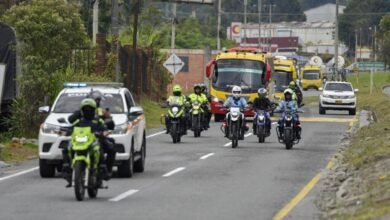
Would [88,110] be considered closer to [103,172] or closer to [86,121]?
[86,121]

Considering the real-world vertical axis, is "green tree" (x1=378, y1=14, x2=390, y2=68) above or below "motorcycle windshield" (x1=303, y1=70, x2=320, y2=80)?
above

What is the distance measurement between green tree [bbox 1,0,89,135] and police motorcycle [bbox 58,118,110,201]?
1627 centimetres

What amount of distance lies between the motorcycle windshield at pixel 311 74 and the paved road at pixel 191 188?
80.5 m

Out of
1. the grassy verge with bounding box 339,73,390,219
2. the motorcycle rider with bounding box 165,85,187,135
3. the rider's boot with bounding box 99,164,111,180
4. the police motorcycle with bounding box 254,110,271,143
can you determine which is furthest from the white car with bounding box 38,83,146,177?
the motorcycle rider with bounding box 165,85,187,135

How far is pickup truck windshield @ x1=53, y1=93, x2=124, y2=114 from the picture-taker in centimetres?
2212

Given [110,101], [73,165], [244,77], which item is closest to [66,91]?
[110,101]

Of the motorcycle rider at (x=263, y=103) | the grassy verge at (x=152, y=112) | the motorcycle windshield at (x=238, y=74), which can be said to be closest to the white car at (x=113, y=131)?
the motorcycle rider at (x=263, y=103)

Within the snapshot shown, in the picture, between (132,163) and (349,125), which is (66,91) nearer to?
(132,163)

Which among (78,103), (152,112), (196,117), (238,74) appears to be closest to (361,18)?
(152,112)

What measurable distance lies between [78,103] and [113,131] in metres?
1.30

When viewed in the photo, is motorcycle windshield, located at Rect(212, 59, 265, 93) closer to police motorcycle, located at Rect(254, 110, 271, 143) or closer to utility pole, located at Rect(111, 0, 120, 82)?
utility pole, located at Rect(111, 0, 120, 82)

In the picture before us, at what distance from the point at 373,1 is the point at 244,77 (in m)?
126

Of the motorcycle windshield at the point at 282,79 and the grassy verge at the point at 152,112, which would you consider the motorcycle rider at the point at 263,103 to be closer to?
the grassy verge at the point at 152,112

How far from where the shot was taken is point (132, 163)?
22.0 metres
